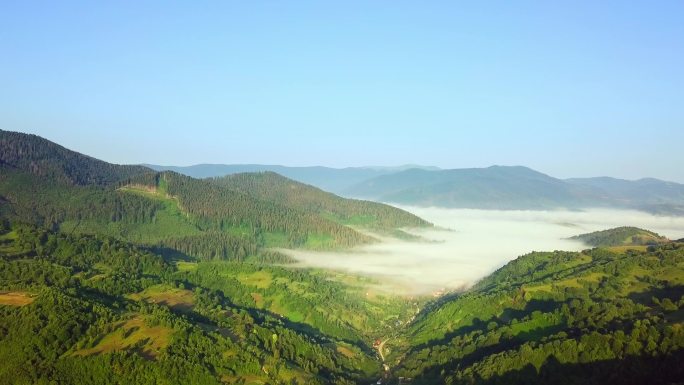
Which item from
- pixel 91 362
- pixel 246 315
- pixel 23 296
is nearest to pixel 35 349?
pixel 91 362

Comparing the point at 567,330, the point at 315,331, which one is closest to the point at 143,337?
the point at 315,331

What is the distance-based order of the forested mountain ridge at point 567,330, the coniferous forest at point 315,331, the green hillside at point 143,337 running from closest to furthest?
the forested mountain ridge at point 567,330
the coniferous forest at point 315,331
the green hillside at point 143,337

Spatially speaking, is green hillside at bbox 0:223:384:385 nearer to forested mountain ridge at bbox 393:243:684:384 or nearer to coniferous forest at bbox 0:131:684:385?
coniferous forest at bbox 0:131:684:385

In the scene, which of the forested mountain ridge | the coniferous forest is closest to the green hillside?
the coniferous forest

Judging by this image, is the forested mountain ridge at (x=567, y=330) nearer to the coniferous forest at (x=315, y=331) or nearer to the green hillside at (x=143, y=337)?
the coniferous forest at (x=315, y=331)

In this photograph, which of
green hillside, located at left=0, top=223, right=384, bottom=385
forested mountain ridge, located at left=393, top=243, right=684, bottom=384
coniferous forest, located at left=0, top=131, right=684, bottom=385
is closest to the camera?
forested mountain ridge, located at left=393, top=243, right=684, bottom=384

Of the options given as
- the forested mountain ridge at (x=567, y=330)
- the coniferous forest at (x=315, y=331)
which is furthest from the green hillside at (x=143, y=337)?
the forested mountain ridge at (x=567, y=330)

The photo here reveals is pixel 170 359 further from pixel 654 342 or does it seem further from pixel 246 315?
pixel 654 342

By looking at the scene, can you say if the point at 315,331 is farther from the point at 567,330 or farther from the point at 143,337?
the point at 567,330
